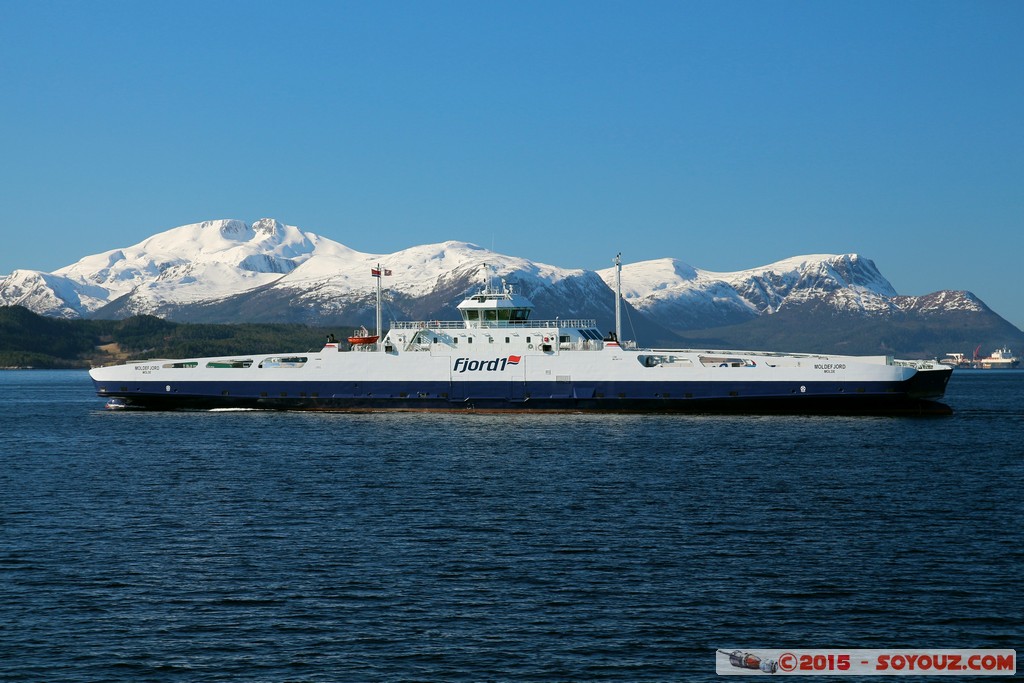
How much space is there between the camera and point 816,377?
77.0m

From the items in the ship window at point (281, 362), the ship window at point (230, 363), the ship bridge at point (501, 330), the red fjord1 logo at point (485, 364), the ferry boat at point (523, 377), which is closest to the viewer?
the ferry boat at point (523, 377)

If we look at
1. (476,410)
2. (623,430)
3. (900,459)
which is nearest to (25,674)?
(900,459)

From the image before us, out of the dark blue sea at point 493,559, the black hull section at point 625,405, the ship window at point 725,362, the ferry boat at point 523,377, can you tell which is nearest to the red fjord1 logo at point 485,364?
the ferry boat at point 523,377

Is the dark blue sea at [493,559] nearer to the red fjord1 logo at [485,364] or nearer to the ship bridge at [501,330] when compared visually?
the red fjord1 logo at [485,364]

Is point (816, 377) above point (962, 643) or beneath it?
above

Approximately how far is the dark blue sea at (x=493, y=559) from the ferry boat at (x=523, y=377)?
663 inches

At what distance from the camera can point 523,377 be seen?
81750mm

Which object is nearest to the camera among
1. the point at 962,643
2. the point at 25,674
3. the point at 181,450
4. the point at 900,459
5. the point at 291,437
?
the point at 25,674

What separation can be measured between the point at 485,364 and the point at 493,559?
168ft

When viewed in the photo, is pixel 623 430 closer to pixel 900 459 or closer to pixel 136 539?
pixel 900 459

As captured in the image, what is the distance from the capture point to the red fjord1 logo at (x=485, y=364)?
82.4m

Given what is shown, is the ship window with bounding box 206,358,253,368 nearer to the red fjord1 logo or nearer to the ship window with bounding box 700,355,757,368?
the red fjord1 logo

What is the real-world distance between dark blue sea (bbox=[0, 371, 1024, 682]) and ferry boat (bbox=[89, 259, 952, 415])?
16.8 metres

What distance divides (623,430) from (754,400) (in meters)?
13.5
